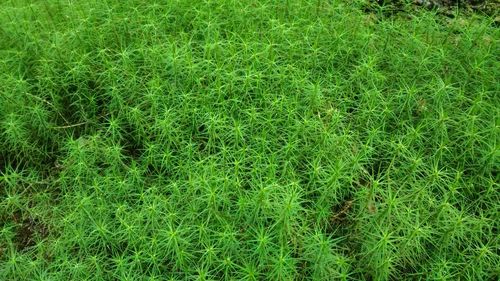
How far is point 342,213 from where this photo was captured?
2758 mm

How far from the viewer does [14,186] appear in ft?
10.1

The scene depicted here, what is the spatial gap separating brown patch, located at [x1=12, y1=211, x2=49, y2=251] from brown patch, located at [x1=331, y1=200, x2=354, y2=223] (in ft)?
5.62

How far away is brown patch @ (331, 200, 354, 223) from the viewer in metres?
2.73

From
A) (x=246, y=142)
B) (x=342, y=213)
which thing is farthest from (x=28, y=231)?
(x=342, y=213)

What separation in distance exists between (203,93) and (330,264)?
52.3 inches

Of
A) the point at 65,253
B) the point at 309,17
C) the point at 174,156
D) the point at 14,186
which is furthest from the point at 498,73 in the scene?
the point at 14,186

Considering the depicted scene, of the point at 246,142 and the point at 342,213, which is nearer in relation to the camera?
the point at 342,213

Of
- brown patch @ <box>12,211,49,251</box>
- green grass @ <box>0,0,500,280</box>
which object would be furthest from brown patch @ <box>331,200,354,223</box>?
brown patch @ <box>12,211,49,251</box>

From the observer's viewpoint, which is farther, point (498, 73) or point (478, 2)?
point (478, 2)

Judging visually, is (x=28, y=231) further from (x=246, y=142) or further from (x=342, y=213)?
(x=342, y=213)

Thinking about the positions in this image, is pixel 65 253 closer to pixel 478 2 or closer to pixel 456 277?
pixel 456 277

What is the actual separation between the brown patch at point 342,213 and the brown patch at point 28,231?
1714 millimetres

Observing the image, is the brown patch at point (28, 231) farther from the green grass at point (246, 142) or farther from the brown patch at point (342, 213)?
the brown patch at point (342, 213)

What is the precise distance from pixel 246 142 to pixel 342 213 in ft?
2.34
